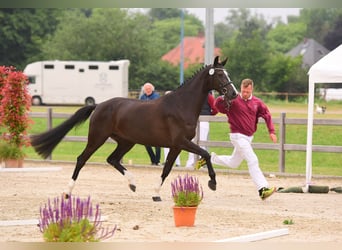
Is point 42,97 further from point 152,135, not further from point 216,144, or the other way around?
point 152,135

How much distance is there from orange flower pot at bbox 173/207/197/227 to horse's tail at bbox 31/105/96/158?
3.99 meters

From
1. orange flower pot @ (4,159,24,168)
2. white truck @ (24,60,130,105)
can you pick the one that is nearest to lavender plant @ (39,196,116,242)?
orange flower pot @ (4,159,24,168)

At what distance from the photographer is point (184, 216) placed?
840cm

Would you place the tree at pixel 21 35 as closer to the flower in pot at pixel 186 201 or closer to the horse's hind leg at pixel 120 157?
the horse's hind leg at pixel 120 157

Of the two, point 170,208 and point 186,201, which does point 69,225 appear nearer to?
point 186,201

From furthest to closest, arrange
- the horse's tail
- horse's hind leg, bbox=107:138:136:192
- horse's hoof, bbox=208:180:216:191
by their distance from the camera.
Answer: the horse's tail
horse's hind leg, bbox=107:138:136:192
horse's hoof, bbox=208:180:216:191

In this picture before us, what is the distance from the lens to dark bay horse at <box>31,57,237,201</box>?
1096 cm

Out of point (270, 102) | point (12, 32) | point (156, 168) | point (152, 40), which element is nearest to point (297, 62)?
point (270, 102)

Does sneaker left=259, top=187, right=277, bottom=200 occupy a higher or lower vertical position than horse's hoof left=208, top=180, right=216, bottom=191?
lower

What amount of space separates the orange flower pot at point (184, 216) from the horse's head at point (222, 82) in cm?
274

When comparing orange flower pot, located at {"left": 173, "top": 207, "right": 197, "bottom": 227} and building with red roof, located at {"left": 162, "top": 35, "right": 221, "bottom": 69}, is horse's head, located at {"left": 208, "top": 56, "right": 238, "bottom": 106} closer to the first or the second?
orange flower pot, located at {"left": 173, "top": 207, "right": 197, "bottom": 227}

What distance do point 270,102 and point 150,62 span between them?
553 inches

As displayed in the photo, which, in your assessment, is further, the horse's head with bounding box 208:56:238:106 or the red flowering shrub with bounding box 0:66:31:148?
the red flowering shrub with bounding box 0:66:31:148

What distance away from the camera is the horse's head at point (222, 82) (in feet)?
35.4
